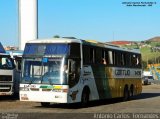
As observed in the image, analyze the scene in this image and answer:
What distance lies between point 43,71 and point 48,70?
0.73 feet

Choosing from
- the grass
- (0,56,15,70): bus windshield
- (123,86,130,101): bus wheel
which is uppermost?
(0,56,15,70): bus windshield

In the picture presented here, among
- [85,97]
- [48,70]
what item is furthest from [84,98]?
[48,70]

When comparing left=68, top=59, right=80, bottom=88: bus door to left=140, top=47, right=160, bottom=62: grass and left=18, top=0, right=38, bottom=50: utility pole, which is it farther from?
left=140, top=47, right=160, bottom=62: grass

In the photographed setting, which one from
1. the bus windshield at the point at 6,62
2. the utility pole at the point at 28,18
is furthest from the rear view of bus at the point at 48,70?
the utility pole at the point at 28,18

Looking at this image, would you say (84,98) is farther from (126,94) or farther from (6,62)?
(126,94)

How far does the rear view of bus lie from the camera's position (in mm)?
19708

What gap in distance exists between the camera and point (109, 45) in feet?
82.5

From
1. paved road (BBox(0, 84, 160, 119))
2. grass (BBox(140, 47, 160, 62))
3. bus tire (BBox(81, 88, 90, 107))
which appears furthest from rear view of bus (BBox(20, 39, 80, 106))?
grass (BBox(140, 47, 160, 62))

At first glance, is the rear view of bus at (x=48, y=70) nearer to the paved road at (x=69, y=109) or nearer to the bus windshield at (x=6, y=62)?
the paved road at (x=69, y=109)

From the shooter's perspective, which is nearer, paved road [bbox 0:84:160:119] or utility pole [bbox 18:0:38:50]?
paved road [bbox 0:84:160:119]

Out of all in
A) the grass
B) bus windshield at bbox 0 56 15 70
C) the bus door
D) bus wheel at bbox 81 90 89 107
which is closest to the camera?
the bus door

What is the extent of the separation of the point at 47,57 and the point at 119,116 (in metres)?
4.93

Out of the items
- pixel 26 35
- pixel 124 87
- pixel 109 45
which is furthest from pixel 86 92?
pixel 26 35

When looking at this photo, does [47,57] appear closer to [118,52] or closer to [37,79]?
[37,79]
